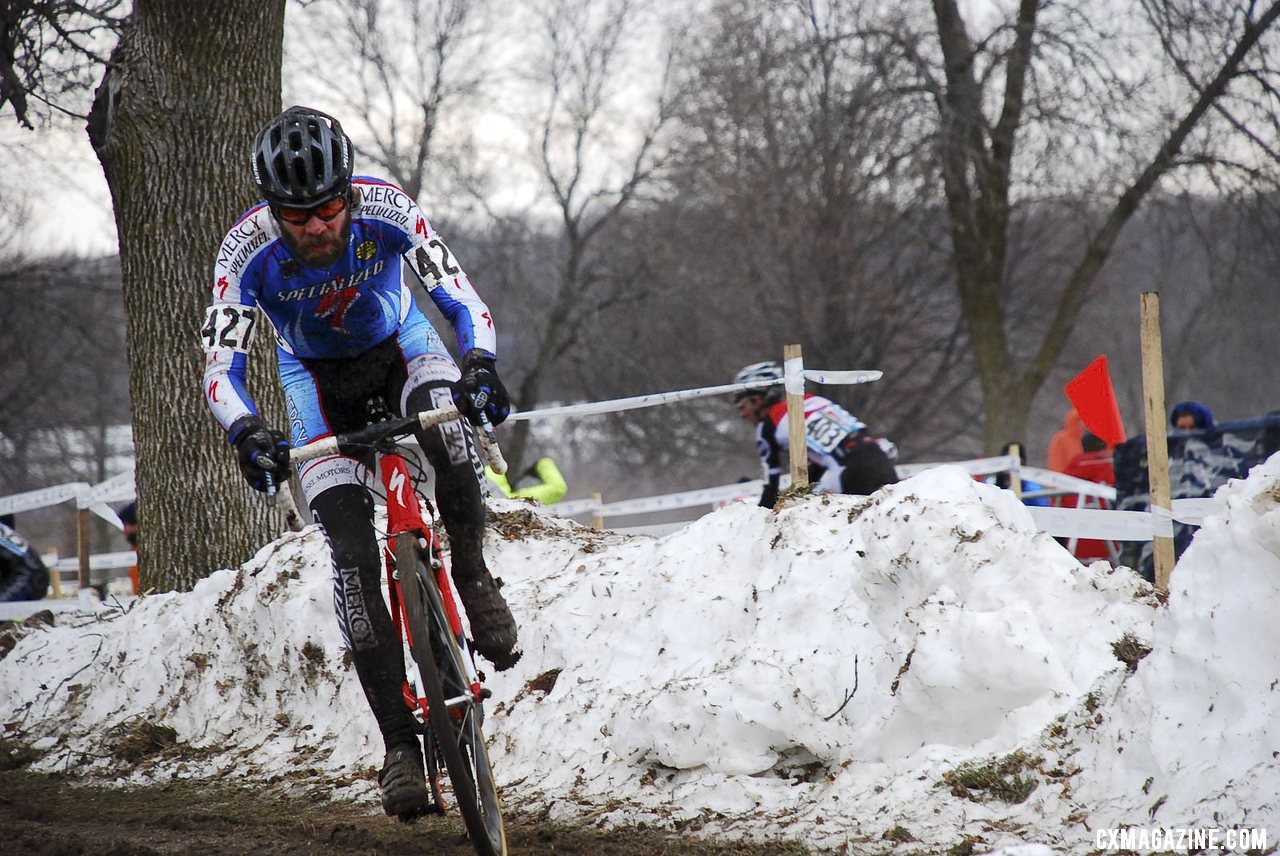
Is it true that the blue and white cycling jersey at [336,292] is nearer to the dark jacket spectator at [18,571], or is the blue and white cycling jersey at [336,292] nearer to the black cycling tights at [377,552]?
the black cycling tights at [377,552]

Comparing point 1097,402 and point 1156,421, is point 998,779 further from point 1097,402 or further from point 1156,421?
point 1097,402

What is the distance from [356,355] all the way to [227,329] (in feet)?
1.66

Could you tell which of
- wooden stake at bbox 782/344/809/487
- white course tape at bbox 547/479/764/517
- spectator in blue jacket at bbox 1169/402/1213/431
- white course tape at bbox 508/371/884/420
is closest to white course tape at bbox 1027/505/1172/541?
white course tape at bbox 508/371/884/420

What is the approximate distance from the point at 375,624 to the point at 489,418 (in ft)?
3.09

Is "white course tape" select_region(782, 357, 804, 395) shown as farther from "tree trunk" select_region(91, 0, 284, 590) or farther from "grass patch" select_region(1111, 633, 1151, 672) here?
"tree trunk" select_region(91, 0, 284, 590)

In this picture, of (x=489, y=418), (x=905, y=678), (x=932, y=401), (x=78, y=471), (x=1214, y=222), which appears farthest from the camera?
(x=78, y=471)

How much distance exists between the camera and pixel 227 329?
446cm

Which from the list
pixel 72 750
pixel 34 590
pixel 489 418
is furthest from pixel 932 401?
pixel 489 418

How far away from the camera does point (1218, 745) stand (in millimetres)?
3691

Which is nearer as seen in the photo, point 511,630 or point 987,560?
point 511,630

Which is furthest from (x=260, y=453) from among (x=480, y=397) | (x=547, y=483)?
(x=547, y=483)

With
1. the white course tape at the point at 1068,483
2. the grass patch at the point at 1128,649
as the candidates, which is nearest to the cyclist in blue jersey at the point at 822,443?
the white course tape at the point at 1068,483

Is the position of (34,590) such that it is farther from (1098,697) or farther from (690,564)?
(1098,697)

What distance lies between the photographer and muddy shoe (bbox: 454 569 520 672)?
4508 mm
